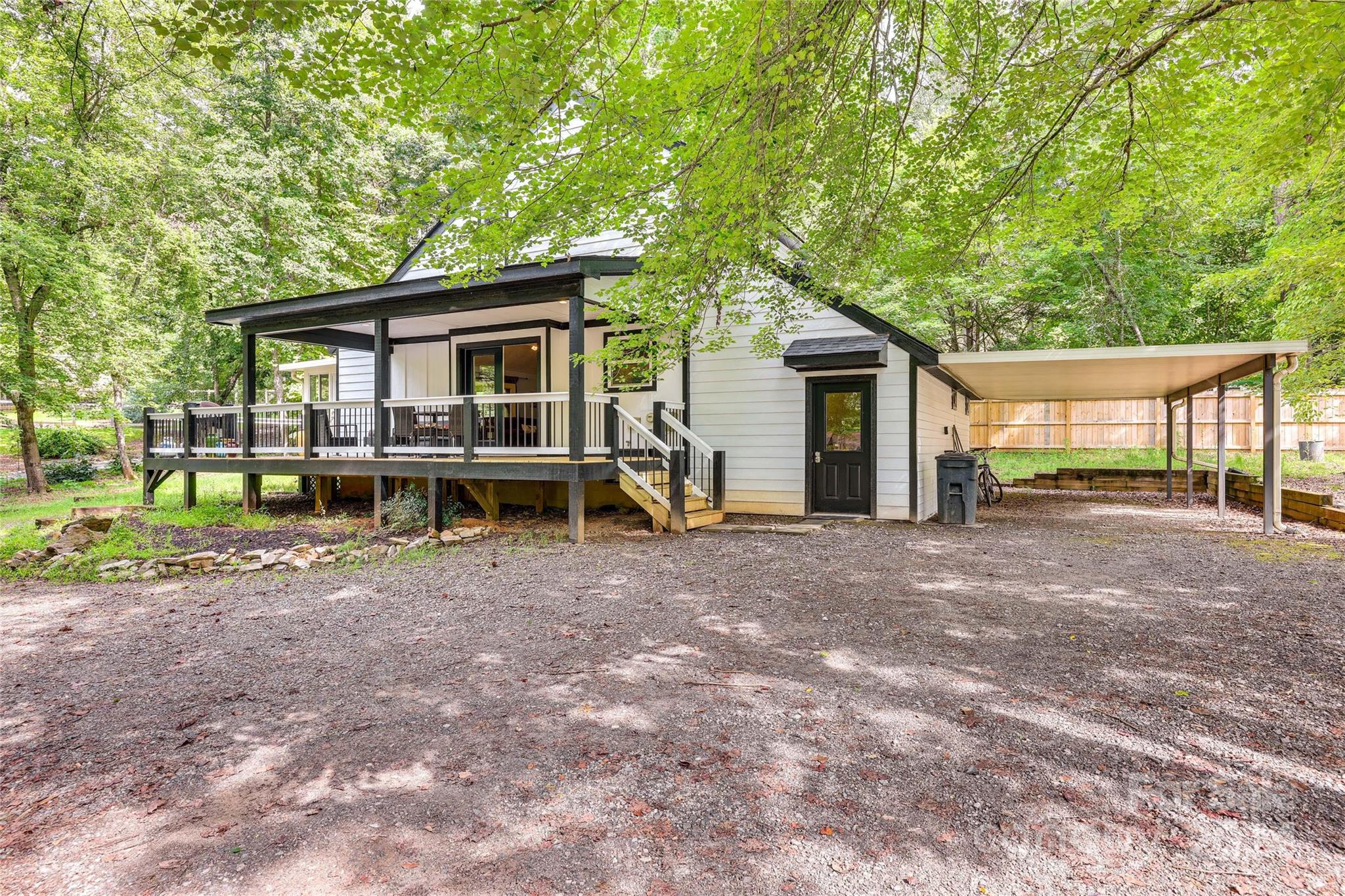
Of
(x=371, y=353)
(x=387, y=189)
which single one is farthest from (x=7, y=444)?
(x=371, y=353)

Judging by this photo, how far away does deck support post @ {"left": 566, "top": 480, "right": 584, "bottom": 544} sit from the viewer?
26.6 ft

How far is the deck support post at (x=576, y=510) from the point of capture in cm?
810

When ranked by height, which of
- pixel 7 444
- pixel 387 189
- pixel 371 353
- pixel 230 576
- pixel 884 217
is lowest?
pixel 230 576

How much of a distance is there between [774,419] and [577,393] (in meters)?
3.61

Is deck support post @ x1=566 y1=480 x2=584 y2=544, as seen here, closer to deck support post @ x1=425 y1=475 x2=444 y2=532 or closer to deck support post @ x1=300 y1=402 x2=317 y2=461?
deck support post @ x1=425 y1=475 x2=444 y2=532

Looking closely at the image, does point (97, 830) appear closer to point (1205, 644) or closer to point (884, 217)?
point (1205, 644)

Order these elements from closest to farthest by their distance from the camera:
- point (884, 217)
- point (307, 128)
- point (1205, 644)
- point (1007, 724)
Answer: point (1007, 724)
point (1205, 644)
point (884, 217)
point (307, 128)

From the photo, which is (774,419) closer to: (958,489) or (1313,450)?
(958,489)

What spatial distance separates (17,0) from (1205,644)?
67.3ft

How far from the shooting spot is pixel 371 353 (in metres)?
13.1

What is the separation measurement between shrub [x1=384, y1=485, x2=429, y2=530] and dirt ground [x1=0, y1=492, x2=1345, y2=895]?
3206mm

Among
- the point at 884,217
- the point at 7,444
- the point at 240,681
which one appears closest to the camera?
the point at 240,681

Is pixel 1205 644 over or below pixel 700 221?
below

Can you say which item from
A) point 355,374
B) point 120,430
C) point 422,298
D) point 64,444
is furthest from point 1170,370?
point 64,444
